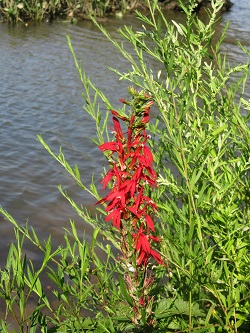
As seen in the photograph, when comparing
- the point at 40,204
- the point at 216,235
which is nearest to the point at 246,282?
the point at 216,235

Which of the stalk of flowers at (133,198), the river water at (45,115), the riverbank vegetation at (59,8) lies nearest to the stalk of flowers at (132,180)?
the stalk of flowers at (133,198)

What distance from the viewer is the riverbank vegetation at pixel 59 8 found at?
13.0 metres

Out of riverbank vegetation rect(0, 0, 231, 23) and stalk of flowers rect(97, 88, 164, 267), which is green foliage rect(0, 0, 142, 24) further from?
stalk of flowers rect(97, 88, 164, 267)

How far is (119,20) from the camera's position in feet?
48.2

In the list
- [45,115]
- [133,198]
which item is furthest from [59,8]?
[133,198]

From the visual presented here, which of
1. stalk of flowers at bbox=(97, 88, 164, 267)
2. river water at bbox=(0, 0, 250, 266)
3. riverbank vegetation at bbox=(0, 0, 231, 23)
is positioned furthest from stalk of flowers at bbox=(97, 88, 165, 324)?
riverbank vegetation at bbox=(0, 0, 231, 23)

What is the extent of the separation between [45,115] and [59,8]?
25.6ft

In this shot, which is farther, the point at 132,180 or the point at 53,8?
the point at 53,8

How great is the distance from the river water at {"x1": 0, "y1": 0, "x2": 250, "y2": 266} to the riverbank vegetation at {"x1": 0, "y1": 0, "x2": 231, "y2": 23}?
36 cm

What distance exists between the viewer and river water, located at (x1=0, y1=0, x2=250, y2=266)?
5039 mm

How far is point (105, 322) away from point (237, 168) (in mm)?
655

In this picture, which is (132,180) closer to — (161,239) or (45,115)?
(161,239)

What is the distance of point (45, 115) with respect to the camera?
289 inches

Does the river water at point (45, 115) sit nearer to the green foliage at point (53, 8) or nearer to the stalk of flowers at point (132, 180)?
the green foliage at point (53, 8)
